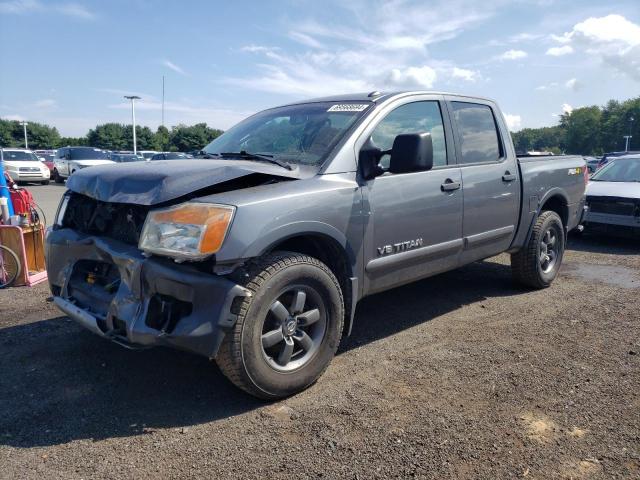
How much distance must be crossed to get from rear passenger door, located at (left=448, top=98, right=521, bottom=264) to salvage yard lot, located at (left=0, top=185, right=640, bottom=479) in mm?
748

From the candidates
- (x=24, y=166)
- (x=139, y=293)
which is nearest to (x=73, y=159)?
(x=24, y=166)

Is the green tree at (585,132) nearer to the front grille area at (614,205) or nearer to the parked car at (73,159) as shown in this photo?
the parked car at (73,159)

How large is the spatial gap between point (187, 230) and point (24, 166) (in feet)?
83.5

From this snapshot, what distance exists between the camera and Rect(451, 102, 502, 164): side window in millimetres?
4340

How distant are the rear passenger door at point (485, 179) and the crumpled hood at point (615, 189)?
4.38m

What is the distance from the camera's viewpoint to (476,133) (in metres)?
4.55

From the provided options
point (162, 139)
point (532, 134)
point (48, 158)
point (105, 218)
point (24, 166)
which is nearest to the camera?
point (105, 218)

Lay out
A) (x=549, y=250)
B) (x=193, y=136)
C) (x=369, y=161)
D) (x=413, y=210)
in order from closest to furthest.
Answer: (x=369, y=161) < (x=413, y=210) < (x=549, y=250) < (x=193, y=136)

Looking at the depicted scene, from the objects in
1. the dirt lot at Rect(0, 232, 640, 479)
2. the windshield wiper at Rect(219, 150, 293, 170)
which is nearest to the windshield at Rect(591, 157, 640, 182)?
the dirt lot at Rect(0, 232, 640, 479)

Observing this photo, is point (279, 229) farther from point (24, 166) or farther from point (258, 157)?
point (24, 166)

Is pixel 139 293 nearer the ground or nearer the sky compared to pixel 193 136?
nearer the ground

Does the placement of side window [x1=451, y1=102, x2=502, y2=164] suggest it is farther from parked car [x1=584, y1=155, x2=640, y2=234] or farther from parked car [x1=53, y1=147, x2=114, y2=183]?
parked car [x1=53, y1=147, x2=114, y2=183]

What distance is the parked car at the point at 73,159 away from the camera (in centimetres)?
2475

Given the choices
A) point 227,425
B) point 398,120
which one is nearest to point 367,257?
point 398,120
